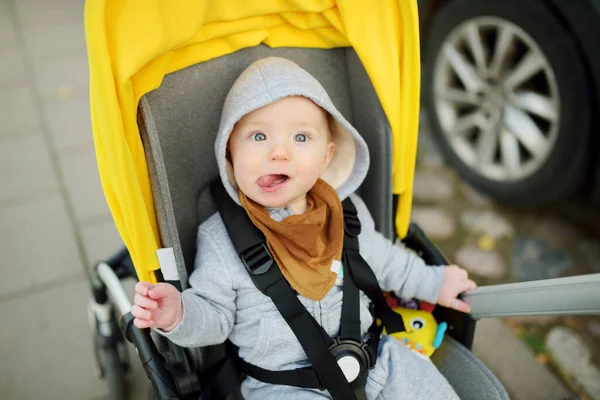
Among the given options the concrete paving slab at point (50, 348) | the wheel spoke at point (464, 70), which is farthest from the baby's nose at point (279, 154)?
the wheel spoke at point (464, 70)

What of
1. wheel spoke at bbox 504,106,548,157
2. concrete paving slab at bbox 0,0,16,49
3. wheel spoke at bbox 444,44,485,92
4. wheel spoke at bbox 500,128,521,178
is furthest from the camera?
concrete paving slab at bbox 0,0,16,49

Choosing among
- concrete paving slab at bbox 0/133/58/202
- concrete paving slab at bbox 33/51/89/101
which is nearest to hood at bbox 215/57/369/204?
concrete paving slab at bbox 0/133/58/202

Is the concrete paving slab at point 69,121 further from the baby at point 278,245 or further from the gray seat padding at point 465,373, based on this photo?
the gray seat padding at point 465,373

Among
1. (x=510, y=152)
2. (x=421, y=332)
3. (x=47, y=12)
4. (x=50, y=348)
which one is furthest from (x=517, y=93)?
(x=47, y=12)

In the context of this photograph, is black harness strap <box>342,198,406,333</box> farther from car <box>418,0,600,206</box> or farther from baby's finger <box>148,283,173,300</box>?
car <box>418,0,600,206</box>

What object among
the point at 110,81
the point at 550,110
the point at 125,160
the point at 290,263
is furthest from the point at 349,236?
the point at 550,110

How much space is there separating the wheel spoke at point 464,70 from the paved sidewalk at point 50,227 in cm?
121

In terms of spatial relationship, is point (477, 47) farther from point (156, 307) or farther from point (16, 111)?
point (16, 111)

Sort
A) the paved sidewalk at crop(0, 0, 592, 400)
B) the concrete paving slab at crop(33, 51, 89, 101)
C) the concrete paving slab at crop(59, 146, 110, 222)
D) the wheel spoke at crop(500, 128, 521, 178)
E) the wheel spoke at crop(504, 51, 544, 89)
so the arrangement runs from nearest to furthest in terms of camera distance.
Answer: the paved sidewalk at crop(0, 0, 592, 400) → the wheel spoke at crop(504, 51, 544, 89) → the wheel spoke at crop(500, 128, 521, 178) → the concrete paving slab at crop(59, 146, 110, 222) → the concrete paving slab at crop(33, 51, 89, 101)

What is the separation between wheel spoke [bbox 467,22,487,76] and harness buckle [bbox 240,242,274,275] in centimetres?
181

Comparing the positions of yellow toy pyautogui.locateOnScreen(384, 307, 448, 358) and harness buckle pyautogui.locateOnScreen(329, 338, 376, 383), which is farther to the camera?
yellow toy pyautogui.locateOnScreen(384, 307, 448, 358)

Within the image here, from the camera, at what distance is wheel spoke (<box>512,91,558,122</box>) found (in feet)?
7.87

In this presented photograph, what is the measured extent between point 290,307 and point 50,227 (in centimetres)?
205

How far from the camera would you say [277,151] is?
4.33 ft
